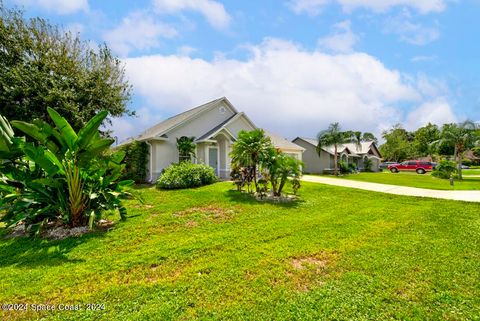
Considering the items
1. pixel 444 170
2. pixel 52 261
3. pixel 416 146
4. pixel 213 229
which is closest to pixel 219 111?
pixel 213 229

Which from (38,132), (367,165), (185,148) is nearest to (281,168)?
(38,132)

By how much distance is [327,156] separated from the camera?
32062 mm

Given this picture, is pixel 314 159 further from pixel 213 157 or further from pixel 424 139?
pixel 424 139

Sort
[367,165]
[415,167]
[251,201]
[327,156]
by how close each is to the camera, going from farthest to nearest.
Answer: [367,165] < [415,167] < [327,156] < [251,201]

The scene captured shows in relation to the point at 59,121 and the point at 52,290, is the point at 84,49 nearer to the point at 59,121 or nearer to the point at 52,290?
the point at 59,121

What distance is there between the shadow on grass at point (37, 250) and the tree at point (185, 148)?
1205 cm

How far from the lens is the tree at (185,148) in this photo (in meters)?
18.2

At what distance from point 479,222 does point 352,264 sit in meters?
5.84

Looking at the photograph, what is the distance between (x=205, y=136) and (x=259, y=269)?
15740 mm

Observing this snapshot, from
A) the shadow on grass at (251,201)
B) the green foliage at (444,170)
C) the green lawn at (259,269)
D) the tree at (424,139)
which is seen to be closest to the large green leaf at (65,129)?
the green lawn at (259,269)

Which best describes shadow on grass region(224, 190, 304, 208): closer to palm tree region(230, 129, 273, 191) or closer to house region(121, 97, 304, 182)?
palm tree region(230, 129, 273, 191)

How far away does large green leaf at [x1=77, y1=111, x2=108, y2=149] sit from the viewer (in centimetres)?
603

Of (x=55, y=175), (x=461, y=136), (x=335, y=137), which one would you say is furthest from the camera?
(x=335, y=137)

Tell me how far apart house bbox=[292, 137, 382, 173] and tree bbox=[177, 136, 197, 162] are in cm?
1714
